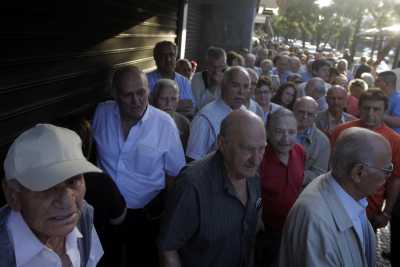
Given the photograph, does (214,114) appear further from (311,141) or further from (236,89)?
(311,141)

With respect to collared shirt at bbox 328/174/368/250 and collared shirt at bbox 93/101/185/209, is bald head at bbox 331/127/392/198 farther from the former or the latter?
collared shirt at bbox 93/101/185/209

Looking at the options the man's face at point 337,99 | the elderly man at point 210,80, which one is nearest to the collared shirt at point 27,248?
the elderly man at point 210,80

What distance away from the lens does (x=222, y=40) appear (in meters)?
11.1

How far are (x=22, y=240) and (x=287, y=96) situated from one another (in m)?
4.01

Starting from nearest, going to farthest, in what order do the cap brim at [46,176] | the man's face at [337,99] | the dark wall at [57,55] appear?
the cap brim at [46,176], the dark wall at [57,55], the man's face at [337,99]

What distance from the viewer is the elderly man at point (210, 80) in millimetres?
4773

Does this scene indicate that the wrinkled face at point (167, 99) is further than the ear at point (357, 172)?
Yes

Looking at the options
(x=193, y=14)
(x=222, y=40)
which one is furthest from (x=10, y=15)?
(x=222, y=40)

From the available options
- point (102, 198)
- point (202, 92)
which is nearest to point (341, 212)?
point (102, 198)

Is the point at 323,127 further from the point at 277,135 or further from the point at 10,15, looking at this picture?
the point at 10,15

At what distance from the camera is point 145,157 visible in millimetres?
2783

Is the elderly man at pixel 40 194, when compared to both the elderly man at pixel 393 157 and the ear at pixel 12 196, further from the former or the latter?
the elderly man at pixel 393 157

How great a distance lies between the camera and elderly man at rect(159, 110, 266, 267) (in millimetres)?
2086

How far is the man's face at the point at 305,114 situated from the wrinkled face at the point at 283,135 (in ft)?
2.25
